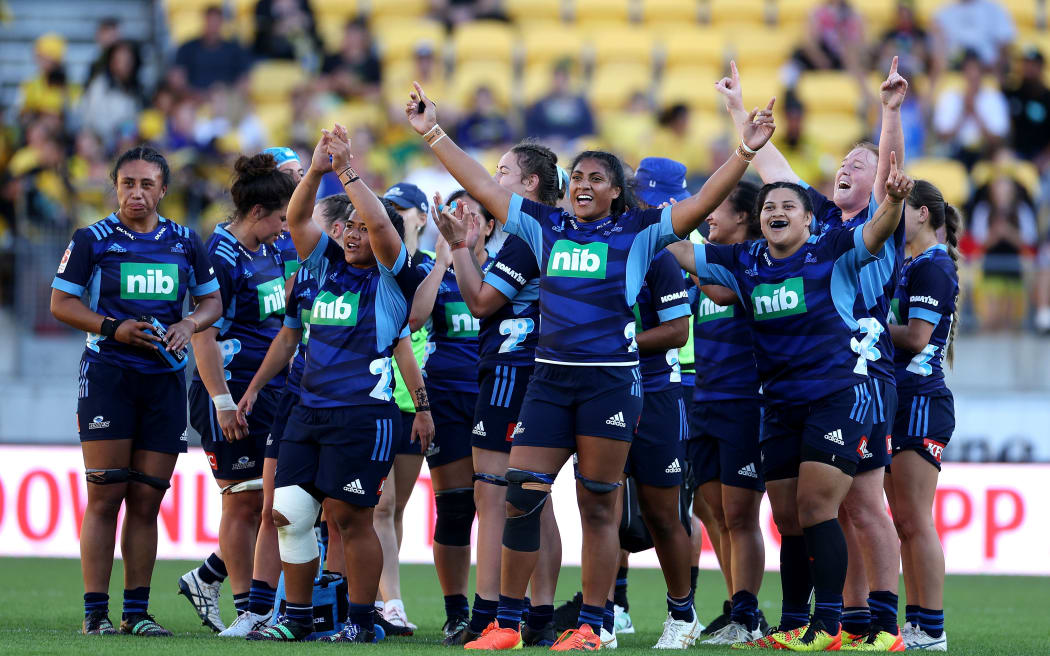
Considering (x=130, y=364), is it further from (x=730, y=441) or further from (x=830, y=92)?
(x=830, y=92)

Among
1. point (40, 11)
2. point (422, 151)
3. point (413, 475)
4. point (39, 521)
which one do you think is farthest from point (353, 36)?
point (413, 475)

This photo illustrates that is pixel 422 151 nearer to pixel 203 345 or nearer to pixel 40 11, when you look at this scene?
pixel 40 11

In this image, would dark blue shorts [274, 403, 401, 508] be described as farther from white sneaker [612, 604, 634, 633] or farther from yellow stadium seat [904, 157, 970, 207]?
yellow stadium seat [904, 157, 970, 207]

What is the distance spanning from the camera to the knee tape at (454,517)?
7293 mm

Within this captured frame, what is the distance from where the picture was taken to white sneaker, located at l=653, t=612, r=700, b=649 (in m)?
6.73

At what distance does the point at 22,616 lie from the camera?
26.2 ft

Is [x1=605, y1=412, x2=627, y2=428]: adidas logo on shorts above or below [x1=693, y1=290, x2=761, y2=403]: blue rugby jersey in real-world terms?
below

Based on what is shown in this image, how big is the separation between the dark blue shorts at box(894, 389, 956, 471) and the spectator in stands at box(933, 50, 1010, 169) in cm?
979

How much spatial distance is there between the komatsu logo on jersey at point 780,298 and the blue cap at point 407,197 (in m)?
2.21

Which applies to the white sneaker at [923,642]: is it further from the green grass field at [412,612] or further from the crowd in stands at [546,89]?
the crowd in stands at [546,89]

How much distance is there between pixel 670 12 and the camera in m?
18.9

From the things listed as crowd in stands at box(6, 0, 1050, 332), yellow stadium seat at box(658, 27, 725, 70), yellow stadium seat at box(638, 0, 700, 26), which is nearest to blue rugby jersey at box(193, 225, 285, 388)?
crowd in stands at box(6, 0, 1050, 332)

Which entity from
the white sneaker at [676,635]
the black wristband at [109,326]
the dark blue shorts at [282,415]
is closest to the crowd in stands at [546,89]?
the black wristband at [109,326]

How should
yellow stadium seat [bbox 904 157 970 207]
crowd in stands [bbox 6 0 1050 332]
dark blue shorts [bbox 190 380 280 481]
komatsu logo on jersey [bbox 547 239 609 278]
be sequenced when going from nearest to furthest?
komatsu logo on jersey [bbox 547 239 609 278] → dark blue shorts [bbox 190 380 280 481] → crowd in stands [bbox 6 0 1050 332] → yellow stadium seat [bbox 904 157 970 207]
